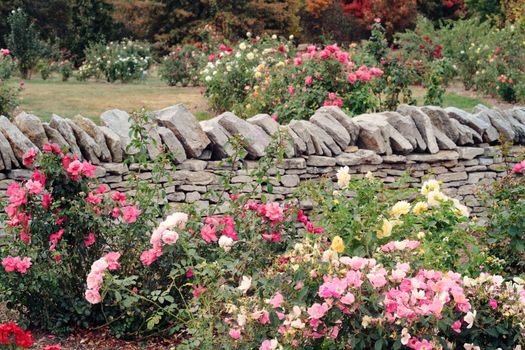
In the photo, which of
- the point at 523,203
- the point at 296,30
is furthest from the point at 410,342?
the point at 296,30

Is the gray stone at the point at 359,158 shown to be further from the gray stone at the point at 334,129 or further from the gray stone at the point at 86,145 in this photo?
the gray stone at the point at 86,145

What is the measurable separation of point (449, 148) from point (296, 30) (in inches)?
880

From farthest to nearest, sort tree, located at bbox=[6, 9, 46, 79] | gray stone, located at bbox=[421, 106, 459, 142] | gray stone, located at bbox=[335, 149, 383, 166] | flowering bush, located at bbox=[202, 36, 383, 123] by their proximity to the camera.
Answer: tree, located at bbox=[6, 9, 46, 79] → flowering bush, located at bbox=[202, 36, 383, 123] → gray stone, located at bbox=[421, 106, 459, 142] → gray stone, located at bbox=[335, 149, 383, 166]

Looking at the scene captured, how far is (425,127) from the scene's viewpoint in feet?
20.4

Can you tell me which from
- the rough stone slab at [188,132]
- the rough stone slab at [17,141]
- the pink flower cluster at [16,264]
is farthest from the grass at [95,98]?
the pink flower cluster at [16,264]

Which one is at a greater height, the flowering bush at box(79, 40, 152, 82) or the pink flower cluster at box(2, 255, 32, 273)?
the pink flower cluster at box(2, 255, 32, 273)

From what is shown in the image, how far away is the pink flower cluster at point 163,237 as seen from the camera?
11.9 feet

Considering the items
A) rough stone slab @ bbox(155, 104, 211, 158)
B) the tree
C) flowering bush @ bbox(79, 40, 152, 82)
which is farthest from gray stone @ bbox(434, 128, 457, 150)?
the tree

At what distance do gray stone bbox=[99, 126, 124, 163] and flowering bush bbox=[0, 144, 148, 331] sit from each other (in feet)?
3.56

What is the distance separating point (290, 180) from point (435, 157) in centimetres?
129

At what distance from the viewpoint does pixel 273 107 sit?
8570 mm

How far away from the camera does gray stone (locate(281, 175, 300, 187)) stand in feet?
18.7

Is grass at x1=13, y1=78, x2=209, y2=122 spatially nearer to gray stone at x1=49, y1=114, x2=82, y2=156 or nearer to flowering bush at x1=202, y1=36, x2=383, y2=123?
flowering bush at x1=202, y1=36, x2=383, y2=123

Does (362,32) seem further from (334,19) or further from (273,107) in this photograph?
(273,107)
